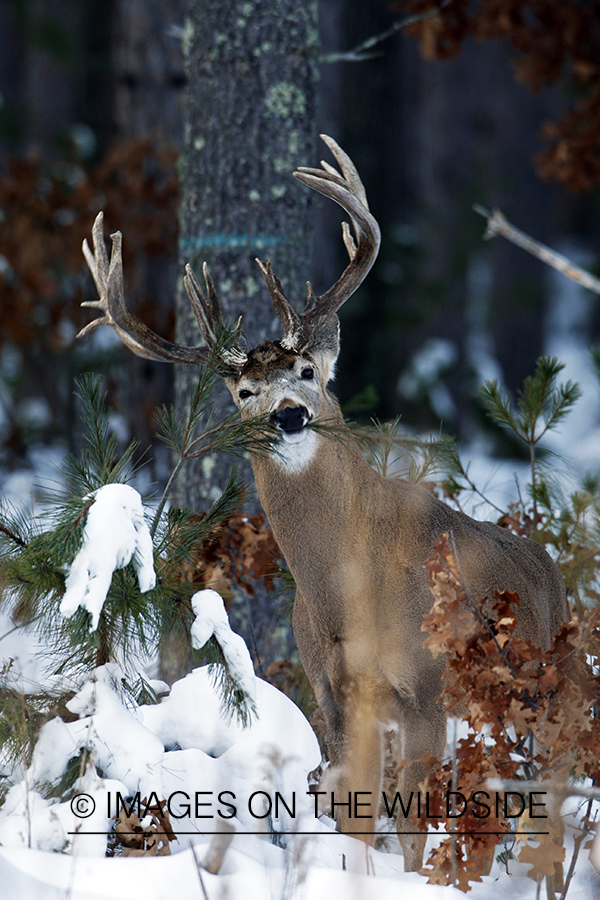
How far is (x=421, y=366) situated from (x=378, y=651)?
8751mm

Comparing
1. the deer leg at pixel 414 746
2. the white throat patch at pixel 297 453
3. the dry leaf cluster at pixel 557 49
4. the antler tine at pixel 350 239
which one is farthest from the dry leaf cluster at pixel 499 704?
the dry leaf cluster at pixel 557 49

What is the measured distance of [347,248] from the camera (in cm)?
381

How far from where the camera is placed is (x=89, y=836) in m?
2.69

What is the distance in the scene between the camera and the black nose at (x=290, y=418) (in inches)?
131

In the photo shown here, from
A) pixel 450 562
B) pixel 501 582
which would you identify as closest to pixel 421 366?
pixel 501 582

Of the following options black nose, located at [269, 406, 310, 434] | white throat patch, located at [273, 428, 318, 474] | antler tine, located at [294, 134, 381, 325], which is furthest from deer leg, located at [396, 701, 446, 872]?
antler tine, located at [294, 134, 381, 325]

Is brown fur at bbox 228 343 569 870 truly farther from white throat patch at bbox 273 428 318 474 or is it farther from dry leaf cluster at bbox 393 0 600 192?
dry leaf cluster at bbox 393 0 600 192

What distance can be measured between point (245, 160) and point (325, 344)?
1.30 meters

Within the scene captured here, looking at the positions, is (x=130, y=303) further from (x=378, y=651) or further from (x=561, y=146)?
(x=378, y=651)

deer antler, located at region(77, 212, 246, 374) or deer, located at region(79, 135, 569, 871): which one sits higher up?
deer antler, located at region(77, 212, 246, 374)

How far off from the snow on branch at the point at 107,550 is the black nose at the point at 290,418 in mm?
733

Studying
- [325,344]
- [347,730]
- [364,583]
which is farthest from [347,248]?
[347,730]

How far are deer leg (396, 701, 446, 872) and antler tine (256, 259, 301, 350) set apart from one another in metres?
1.39

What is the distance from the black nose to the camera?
131 inches
